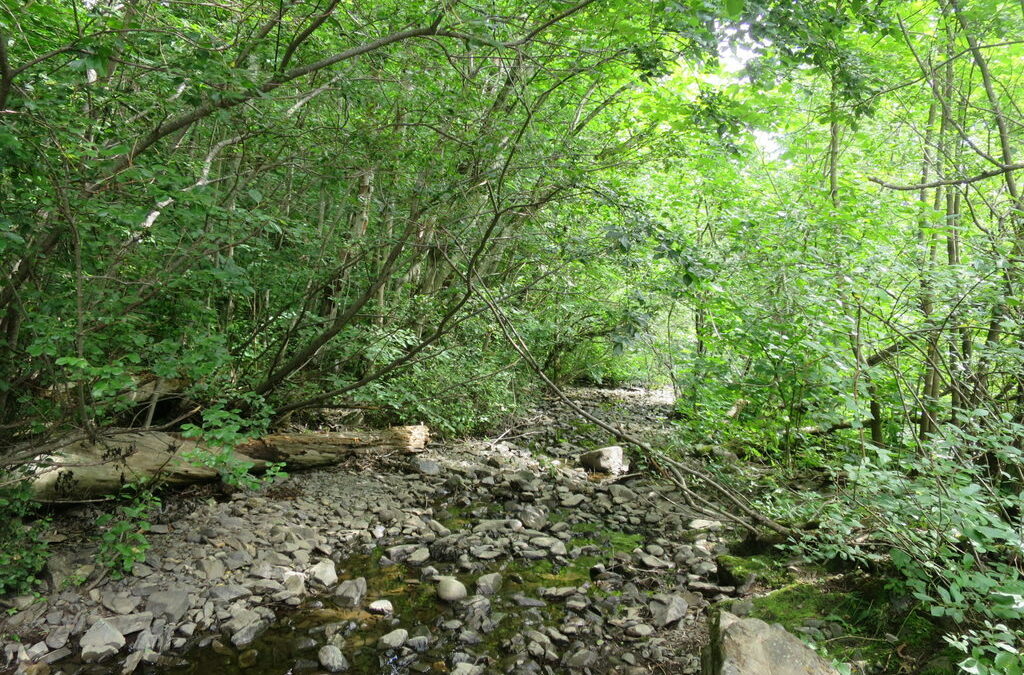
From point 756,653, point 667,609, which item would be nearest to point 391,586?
point 667,609

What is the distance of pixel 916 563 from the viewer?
306cm

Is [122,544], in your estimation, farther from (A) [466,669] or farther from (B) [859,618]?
(B) [859,618]

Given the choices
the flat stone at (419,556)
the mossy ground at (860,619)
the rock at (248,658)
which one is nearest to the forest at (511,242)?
the mossy ground at (860,619)

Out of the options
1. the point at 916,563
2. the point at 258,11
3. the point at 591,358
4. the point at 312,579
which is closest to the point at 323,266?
the point at 258,11

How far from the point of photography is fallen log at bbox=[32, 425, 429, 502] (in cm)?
425

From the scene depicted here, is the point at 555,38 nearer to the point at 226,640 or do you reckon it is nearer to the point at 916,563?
the point at 916,563

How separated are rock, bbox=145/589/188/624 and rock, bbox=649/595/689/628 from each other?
138 inches

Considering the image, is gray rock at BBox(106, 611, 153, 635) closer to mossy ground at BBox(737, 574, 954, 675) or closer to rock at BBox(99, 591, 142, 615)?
rock at BBox(99, 591, 142, 615)

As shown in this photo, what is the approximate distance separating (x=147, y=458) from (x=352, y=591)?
2.20 meters

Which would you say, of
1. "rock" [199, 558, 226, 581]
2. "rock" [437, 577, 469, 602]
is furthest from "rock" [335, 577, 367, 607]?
"rock" [199, 558, 226, 581]

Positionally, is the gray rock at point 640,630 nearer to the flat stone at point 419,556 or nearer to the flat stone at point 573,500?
the flat stone at point 419,556

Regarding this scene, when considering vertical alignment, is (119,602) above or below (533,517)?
above

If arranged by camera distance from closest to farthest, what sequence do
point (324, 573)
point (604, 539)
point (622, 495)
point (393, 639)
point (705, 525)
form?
point (393, 639), point (324, 573), point (604, 539), point (705, 525), point (622, 495)

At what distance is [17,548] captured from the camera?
3.72m
